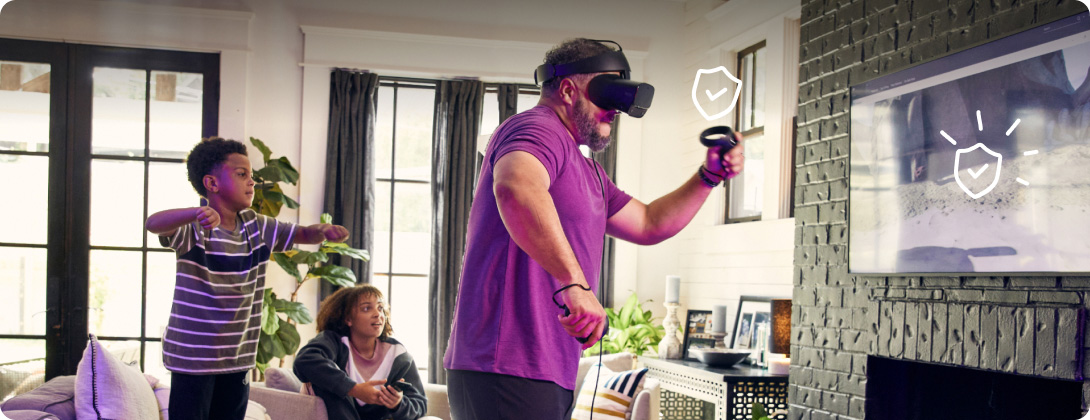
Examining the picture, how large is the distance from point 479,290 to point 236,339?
1.30 metres

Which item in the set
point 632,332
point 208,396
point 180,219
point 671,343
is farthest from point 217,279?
point 632,332

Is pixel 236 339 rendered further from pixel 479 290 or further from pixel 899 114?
pixel 899 114

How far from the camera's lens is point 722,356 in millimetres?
4141

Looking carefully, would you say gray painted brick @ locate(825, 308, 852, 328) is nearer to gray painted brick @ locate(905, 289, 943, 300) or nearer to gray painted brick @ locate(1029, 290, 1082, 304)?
gray painted brick @ locate(905, 289, 943, 300)

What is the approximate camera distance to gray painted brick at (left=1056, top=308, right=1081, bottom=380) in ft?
7.44

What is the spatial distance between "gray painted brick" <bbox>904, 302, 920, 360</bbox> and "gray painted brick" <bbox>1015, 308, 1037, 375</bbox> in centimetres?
40

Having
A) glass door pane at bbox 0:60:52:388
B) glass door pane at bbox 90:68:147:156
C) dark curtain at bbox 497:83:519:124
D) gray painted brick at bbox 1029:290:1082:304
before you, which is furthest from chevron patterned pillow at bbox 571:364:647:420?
glass door pane at bbox 0:60:52:388

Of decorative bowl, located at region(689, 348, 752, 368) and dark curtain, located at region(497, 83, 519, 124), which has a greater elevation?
dark curtain, located at region(497, 83, 519, 124)

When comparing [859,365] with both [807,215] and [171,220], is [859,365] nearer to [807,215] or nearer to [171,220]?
[807,215]

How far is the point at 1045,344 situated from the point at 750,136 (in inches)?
114

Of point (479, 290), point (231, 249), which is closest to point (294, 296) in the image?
point (231, 249)

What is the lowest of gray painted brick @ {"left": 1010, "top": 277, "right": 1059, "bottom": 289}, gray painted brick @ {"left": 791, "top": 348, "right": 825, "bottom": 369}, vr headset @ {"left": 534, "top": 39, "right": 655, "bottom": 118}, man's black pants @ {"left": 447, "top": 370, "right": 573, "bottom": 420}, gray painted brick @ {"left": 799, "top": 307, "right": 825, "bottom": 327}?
gray painted brick @ {"left": 791, "top": 348, "right": 825, "bottom": 369}

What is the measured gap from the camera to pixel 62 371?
16.3 ft

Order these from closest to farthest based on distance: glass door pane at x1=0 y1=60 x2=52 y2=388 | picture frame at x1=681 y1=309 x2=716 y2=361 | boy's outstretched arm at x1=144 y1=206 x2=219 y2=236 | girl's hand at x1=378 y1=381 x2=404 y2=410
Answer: boy's outstretched arm at x1=144 y1=206 x2=219 y2=236, girl's hand at x1=378 y1=381 x2=404 y2=410, picture frame at x1=681 y1=309 x2=716 y2=361, glass door pane at x1=0 y1=60 x2=52 y2=388
